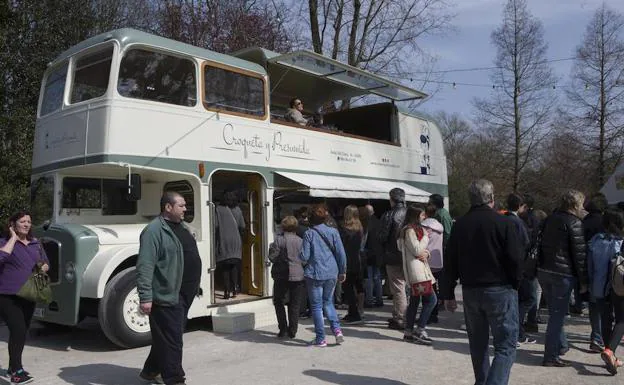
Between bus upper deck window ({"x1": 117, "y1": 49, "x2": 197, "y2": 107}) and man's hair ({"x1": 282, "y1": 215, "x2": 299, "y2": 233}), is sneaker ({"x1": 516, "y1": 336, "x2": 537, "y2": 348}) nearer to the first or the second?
man's hair ({"x1": 282, "y1": 215, "x2": 299, "y2": 233})

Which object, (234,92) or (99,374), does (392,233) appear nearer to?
(234,92)

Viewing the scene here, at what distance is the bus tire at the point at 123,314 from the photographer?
652cm

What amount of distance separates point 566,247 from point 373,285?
4.47m

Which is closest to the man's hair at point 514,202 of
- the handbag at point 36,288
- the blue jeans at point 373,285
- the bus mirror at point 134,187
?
the blue jeans at point 373,285

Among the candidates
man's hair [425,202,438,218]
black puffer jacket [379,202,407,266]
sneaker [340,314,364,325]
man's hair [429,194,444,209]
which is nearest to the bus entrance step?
sneaker [340,314,364,325]

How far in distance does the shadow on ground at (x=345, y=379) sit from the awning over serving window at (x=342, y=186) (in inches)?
140

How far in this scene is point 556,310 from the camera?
555cm

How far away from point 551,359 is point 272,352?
296 centimetres

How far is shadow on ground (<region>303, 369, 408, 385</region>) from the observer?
5.17 meters

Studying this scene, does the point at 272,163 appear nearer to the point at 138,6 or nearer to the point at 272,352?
the point at 272,352

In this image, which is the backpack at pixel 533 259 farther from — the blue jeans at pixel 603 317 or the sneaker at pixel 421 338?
the sneaker at pixel 421 338

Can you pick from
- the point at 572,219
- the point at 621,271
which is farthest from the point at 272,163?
the point at 621,271

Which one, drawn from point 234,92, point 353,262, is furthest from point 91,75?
point 353,262

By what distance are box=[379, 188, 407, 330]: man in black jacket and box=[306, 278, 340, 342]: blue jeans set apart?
37.0 inches
